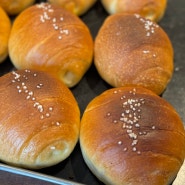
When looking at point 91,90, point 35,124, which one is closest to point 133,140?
point 35,124

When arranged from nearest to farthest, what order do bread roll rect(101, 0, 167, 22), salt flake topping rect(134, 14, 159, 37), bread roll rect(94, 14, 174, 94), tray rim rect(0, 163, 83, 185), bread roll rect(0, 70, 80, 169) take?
1. tray rim rect(0, 163, 83, 185)
2. bread roll rect(0, 70, 80, 169)
3. bread roll rect(94, 14, 174, 94)
4. salt flake topping rect(134, 14, 159, 37)
5. bread roll rect(101, 0, 167, 22)

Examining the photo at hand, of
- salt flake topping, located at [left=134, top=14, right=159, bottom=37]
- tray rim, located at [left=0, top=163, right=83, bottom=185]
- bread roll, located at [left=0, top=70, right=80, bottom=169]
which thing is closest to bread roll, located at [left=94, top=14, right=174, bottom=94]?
salt flake topping, located at [left=134, top=14, right=159, bottom=37]

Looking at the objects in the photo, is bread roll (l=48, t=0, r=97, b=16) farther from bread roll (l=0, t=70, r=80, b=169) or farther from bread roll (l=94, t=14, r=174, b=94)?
bread roll (l=0, t=70, r=80, b=169)

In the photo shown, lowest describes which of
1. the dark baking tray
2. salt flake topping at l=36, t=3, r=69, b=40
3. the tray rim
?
the dark baking tray

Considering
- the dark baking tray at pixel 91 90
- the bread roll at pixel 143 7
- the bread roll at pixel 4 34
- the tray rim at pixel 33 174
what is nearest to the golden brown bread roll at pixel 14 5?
the bread roll at pixel 4 34

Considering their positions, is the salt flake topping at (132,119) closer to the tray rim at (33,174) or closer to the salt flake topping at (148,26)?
the tray rim at (33,174)

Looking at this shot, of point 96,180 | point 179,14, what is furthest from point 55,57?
point 179,14

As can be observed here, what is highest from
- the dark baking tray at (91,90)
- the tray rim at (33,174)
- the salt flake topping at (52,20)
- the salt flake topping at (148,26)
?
the salt flake topping at (52,20)
